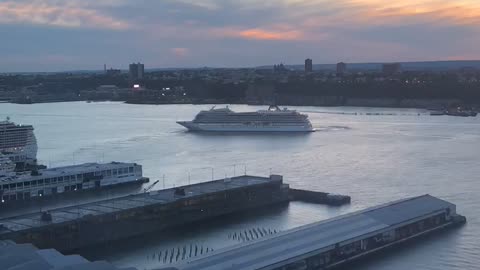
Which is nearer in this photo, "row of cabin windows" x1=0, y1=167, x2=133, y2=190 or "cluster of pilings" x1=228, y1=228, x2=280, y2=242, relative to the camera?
"cluster of pilings" x1=228, y1=228, x2=280, y2=242

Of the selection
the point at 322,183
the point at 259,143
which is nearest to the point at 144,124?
the point at 259,143

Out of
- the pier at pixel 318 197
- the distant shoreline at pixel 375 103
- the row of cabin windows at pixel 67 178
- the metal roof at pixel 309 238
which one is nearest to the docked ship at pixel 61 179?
the row of cabin windows at pixel 67 178

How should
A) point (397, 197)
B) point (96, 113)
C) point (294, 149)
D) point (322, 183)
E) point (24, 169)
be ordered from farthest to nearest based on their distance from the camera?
point (96, 113), point (294, 149), point (24, 169), point (322, 183), point (397, 197)

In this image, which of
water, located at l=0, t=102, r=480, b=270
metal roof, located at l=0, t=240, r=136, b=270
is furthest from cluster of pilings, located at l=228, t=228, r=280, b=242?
metal roof, located at l=0, t=240, r=136, b=270

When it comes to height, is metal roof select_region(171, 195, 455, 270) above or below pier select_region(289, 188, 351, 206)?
above

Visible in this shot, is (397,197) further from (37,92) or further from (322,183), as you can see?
(37,92)

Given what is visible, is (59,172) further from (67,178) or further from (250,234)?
(250,234)

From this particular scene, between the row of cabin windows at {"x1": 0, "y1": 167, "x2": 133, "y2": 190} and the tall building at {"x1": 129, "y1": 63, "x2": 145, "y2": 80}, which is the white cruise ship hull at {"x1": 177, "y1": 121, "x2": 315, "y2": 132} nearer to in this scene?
the row of cabin windows at {"x1": 0, "y1": 167, "x2": 133, "y2": 190}

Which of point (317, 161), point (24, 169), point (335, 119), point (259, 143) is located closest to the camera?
point (24, 169)
